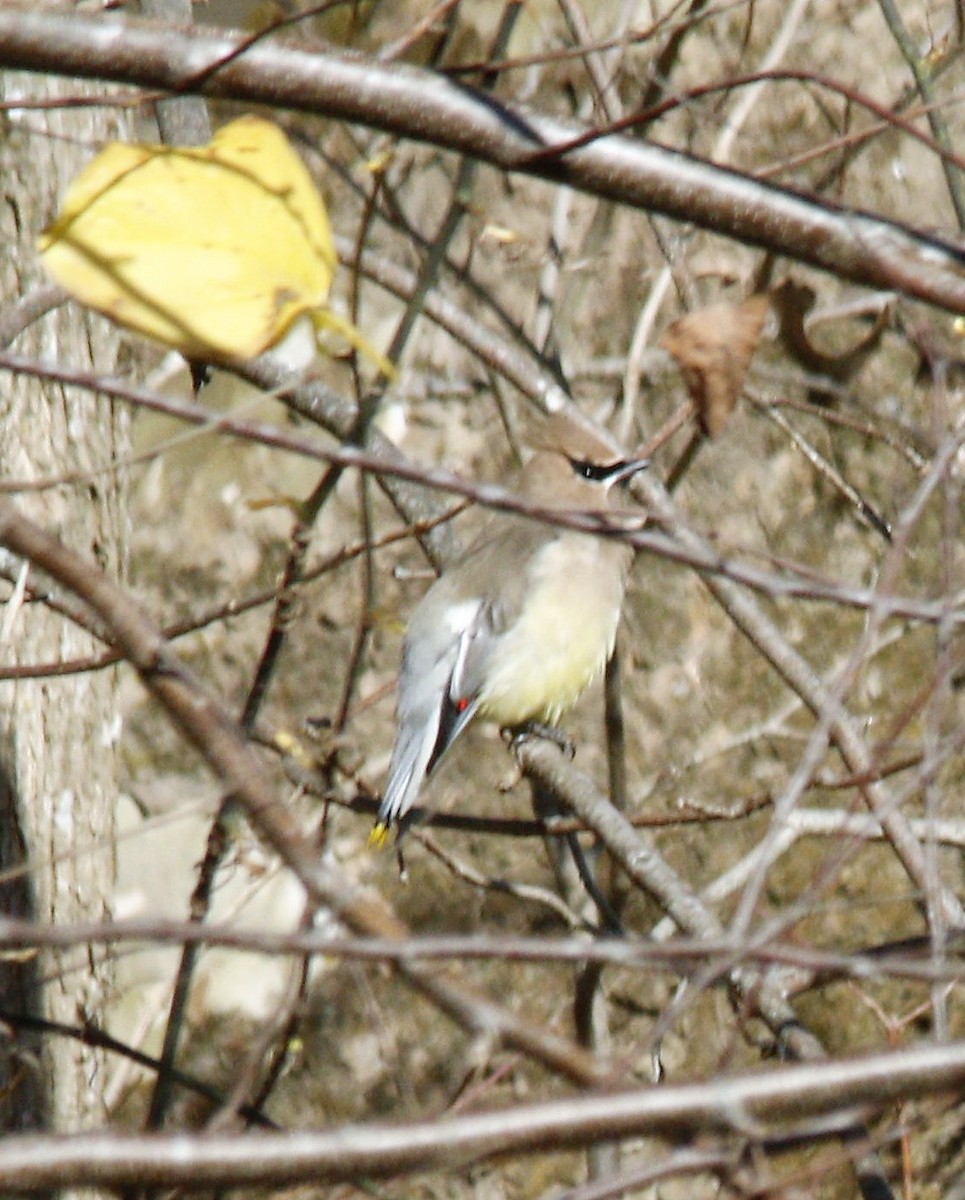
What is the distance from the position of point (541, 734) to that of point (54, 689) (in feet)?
3.97

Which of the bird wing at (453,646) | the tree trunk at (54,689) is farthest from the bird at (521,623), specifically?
the tree trunk at (54,689)

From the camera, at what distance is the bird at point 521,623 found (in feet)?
14.8

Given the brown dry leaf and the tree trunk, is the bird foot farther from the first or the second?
the brown dry leaf

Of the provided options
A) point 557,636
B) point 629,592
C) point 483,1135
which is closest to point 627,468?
point 557,636

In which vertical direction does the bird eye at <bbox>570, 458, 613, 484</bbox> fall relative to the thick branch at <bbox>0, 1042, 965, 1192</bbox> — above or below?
above

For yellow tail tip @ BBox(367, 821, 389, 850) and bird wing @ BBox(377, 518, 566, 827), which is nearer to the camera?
yellow tail tip @ BBox(367, 821, 389, 850)

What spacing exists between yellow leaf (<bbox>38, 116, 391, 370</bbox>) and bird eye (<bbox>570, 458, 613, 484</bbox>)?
2.37m

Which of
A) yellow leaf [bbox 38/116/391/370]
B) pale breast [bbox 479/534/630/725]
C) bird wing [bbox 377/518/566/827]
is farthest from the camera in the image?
pale breast [bbox 479/534/630/725]

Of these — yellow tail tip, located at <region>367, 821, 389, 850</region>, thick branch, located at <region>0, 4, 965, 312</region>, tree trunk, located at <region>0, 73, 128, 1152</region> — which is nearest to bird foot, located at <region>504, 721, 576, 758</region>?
yellow tail tip, located at <region>367, 821, 389, 850</region>

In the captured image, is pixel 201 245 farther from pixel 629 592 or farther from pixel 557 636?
pixel 629 592

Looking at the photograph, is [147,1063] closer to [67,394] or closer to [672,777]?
[67,394]

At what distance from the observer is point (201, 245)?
1.99m

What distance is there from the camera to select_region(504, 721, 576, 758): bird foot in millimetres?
4328

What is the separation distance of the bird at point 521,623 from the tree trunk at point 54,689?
2.75 ft
